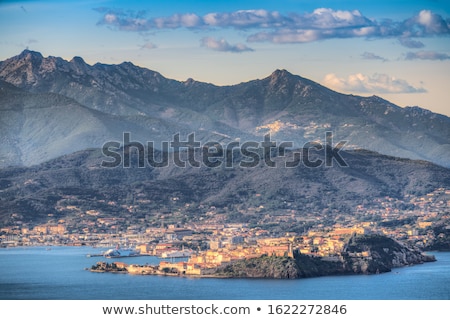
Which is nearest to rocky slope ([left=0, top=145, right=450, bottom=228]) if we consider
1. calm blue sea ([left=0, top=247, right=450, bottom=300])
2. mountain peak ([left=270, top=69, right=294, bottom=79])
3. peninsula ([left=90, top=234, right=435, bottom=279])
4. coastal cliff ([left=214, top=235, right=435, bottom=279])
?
coastal cliff ([left=214, top=235, right=435, bottom=279])

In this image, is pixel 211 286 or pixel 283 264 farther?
pixel 283 264

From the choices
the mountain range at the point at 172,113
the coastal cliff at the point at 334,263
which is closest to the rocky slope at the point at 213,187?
the mountain range at the point at 172,113

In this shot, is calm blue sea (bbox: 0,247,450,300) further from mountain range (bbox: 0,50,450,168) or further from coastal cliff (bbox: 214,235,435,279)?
mountain range (bbox: 0,50,450,168)

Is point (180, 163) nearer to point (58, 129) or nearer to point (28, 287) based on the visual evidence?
point (58, 129)

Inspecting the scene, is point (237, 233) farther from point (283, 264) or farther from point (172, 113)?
point (172, 113)

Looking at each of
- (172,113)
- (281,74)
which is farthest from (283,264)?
(172,113)
